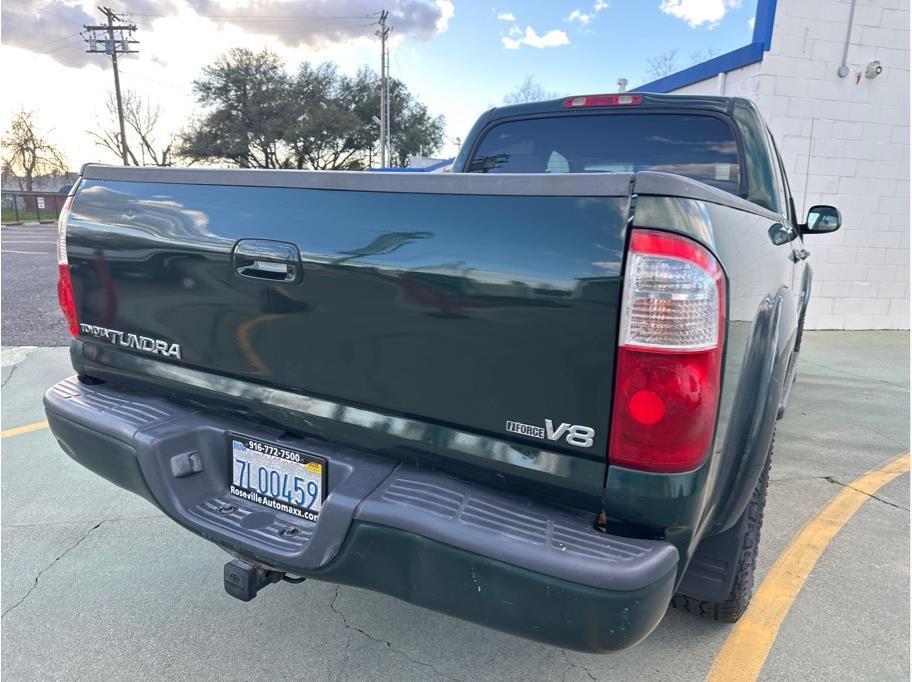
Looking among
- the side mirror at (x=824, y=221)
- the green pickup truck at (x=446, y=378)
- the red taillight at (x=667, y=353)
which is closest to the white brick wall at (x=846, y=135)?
the side mirror at (x=824, y=221)

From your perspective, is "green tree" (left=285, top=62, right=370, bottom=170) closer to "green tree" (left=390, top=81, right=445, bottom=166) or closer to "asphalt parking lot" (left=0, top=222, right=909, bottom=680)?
"green tree" (left=390, top=81, right=445, bottom=166)

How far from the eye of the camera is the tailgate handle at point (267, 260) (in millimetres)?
1844

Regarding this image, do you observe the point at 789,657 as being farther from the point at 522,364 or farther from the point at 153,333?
the point at 153,333

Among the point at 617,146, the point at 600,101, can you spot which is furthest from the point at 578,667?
the point at 600,101

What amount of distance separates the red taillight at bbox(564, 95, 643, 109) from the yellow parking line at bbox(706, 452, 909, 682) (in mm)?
2484

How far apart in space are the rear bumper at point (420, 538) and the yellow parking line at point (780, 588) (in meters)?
1.08

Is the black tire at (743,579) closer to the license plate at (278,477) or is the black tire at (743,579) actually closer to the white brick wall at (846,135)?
the license plate at (278,477)

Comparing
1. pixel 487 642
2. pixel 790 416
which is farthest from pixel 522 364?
pixel 790 416

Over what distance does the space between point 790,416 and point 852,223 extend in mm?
4935

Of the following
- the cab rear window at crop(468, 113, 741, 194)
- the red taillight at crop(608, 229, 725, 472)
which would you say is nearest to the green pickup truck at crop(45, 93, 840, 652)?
the red taillight at crop(608, 229, 725, 472)

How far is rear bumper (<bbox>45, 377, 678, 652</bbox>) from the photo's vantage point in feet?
4.72

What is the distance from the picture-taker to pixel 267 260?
74.3 inches

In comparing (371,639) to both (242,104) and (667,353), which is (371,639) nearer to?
(667,353)

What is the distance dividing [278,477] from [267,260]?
0.71 metres
